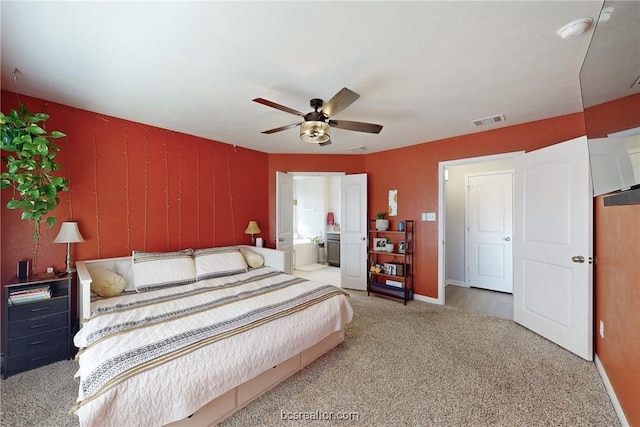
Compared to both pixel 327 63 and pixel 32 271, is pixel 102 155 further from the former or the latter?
pixel 327 63

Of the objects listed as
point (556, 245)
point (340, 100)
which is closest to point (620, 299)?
point (556, 245)

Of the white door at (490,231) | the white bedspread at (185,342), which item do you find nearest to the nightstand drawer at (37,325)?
the white bedspread at (185,342)

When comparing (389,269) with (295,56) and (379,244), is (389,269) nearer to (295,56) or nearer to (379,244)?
(379,244)

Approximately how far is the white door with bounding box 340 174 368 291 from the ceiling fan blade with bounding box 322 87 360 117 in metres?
2.51

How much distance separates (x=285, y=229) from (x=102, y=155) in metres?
2.78

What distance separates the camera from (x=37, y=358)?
87.7 inches

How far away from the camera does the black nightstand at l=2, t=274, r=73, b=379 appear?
2117mm

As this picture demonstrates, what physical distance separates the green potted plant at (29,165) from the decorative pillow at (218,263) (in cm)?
138

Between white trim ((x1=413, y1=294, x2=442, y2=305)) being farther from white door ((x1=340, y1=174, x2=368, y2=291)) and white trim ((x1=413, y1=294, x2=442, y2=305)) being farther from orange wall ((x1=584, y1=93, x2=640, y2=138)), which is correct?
orange wall ((x1=584, y1=93, x2=640, y2=138))

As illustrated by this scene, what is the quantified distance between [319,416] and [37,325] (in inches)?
98.9

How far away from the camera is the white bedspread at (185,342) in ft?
4.37

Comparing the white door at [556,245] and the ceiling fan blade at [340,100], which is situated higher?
the ceiling fan blade at [340,100]

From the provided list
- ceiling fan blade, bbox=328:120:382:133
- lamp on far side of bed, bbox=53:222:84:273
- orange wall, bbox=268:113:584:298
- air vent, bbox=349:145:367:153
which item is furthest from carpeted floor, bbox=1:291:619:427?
air vent, bbox=349:145:367:153

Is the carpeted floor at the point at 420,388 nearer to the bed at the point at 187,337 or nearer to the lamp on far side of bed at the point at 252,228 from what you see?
the bed at the point at 187,337
